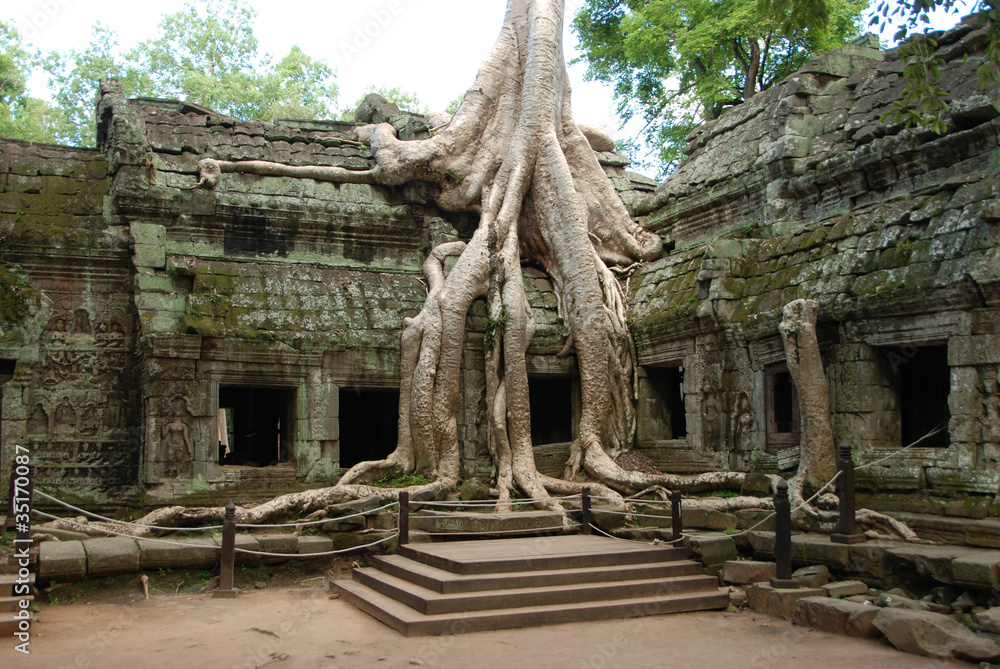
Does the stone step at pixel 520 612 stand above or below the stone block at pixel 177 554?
Answer: below

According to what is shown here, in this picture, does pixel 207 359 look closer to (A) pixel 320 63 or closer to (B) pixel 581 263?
(B) pixel 581 263

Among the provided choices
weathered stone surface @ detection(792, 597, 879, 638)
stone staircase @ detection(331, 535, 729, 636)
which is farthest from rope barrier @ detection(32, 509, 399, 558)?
weathered stone surface @ detection(792, 597, 879, 638)

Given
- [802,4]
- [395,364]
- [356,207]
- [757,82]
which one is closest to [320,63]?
[757,82]

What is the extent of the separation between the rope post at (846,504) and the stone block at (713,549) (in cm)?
89

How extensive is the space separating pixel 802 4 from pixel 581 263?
4429 mm

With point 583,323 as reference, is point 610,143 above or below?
above

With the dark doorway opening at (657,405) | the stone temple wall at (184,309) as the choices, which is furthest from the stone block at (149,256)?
the dark doorway opening at (657,405)

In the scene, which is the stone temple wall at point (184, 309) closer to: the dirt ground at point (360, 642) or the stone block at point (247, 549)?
the stone block at point (247, 549)

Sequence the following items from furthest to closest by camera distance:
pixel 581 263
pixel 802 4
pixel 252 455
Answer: pixel 252 455 < pixel 581 263 < pixel 802 4

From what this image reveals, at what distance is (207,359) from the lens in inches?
353

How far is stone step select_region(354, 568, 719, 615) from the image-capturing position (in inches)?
238

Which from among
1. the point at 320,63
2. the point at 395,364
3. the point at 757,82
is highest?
the point at 320,63

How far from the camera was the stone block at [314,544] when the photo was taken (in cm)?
767

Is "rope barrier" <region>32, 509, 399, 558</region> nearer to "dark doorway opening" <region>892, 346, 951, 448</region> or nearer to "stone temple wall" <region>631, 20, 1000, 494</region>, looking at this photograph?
"stone temple wall" <region>631, 20, 1000, 494</region>
